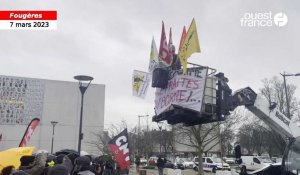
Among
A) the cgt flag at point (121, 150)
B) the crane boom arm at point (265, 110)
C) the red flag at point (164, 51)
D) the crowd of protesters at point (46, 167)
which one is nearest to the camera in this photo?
the crowd of protesters at point (46, 167)

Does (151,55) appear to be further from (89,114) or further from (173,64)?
(89,114)

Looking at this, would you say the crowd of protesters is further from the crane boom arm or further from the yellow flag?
the crane boom arm

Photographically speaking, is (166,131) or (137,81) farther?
(166,131)

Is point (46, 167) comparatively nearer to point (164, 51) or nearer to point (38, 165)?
point (38, 165)

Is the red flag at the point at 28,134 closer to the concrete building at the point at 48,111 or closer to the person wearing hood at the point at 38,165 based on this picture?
the person wearing hood at the point at 38,165

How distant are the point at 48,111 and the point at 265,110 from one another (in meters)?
50.4

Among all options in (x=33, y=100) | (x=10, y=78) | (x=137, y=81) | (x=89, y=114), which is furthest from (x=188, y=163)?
(x=137, y=81)

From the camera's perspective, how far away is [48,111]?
5625 cm

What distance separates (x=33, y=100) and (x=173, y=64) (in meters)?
49.9

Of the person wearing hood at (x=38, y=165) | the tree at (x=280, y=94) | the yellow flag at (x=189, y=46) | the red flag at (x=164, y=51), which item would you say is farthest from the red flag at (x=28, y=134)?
the tree at (x=280, y=94)

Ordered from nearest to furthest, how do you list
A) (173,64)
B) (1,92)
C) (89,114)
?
(173,64) < (1,92) < (89,114)

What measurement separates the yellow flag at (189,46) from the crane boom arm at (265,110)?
2.10m

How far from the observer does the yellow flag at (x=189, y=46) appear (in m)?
7.94

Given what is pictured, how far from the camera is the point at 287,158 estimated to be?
810 centimetres
